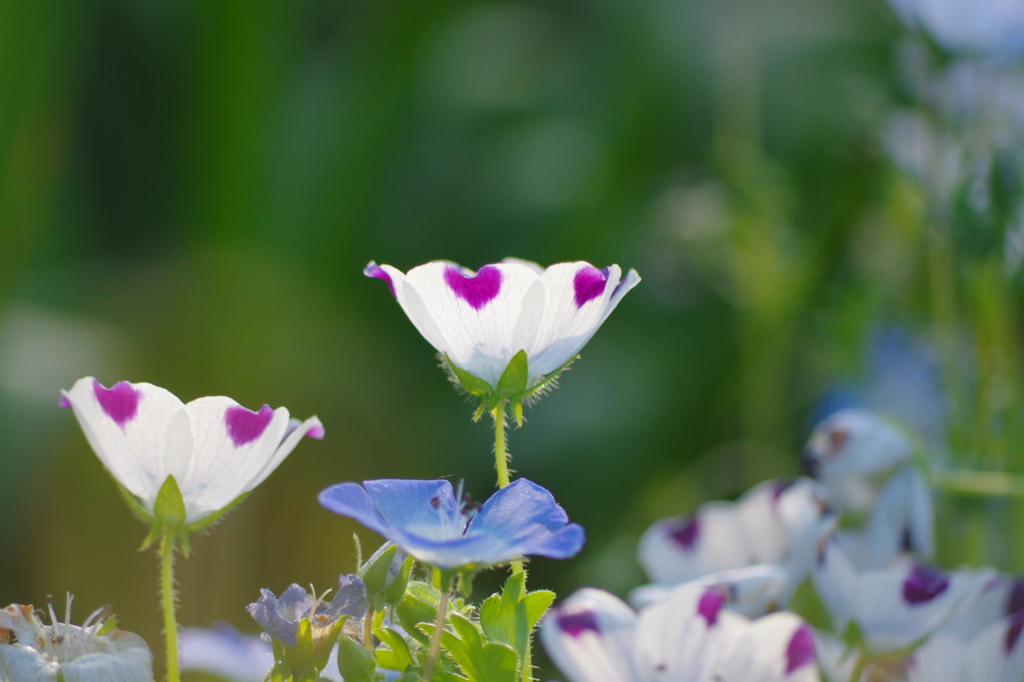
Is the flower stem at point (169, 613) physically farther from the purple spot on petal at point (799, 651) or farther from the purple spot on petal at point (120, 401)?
the purple spot on petal at point (799, 651)

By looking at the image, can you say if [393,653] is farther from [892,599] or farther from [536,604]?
[892,599]

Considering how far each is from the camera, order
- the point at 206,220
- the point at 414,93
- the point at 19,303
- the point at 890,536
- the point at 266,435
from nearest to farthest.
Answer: the point at 266,435 < the point at 890,536 < the point at 19,303 < the point at 206,220 < the point at 414,93

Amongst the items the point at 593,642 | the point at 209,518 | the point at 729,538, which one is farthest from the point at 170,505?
the point at 729,538

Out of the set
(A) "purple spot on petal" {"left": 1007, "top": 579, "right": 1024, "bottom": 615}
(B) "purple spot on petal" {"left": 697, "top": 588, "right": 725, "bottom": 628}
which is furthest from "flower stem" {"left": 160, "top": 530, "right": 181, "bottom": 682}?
(A) "purple spot on petal" {"left": 1007, "top": 579, "right": 1024, "bottom": 615}

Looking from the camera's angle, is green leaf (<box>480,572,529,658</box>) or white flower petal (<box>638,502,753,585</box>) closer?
green leaf (<box>480,572,529,658</box>)

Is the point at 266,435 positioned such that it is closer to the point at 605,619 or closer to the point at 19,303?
the point at 605,619

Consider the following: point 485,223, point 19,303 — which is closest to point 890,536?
point 19,303

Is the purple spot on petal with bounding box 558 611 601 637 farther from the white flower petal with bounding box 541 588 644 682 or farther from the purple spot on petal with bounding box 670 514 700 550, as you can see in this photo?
the purple spot on petal with bounding box 670 514 700 550
